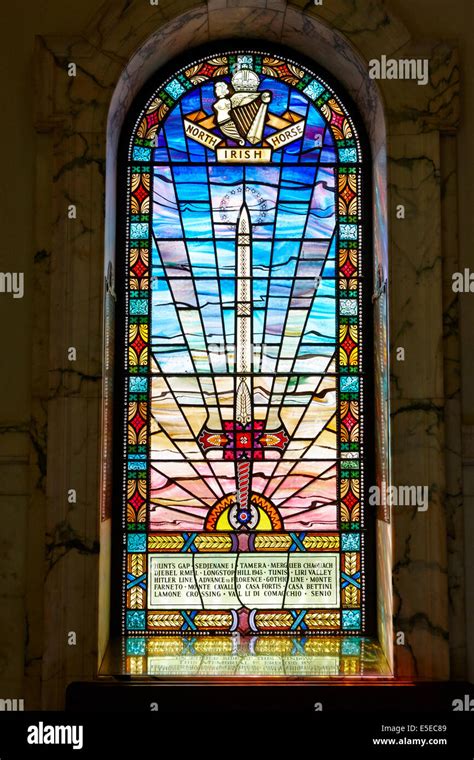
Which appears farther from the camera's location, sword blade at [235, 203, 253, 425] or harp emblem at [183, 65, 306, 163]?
harp emblem at [183, 65, 306, 163]

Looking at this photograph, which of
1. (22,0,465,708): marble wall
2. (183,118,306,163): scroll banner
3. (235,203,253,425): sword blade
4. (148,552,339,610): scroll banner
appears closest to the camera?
(22,0,465,708): marble wall

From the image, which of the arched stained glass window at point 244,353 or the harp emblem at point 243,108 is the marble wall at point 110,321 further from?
the harp emblem at point 243,108

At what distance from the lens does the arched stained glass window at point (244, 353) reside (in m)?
4.35

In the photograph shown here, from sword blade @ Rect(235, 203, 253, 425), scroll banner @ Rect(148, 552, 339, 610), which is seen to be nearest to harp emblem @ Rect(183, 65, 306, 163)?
sword blade @ Rect(235, 203, 253, 425)

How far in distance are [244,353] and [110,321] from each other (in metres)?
0.68

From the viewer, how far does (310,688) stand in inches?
147

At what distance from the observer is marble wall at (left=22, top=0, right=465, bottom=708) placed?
3986 mm

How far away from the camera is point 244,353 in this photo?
4.47 m

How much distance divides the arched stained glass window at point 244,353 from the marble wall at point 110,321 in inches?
9.5

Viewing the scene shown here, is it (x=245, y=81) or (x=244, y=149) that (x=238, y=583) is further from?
(x=245, y=81)

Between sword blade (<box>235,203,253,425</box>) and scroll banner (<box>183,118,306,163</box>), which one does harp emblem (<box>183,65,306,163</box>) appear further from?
sword blade (<box>235,203,253,425</box>)

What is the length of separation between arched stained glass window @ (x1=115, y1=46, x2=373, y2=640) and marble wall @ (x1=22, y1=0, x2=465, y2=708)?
0.79ft

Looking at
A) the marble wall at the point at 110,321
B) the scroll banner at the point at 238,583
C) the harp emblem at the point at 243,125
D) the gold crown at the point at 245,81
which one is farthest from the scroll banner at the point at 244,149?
the scroll banner at the point at 238,583

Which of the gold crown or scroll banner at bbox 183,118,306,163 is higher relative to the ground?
the gold crown
